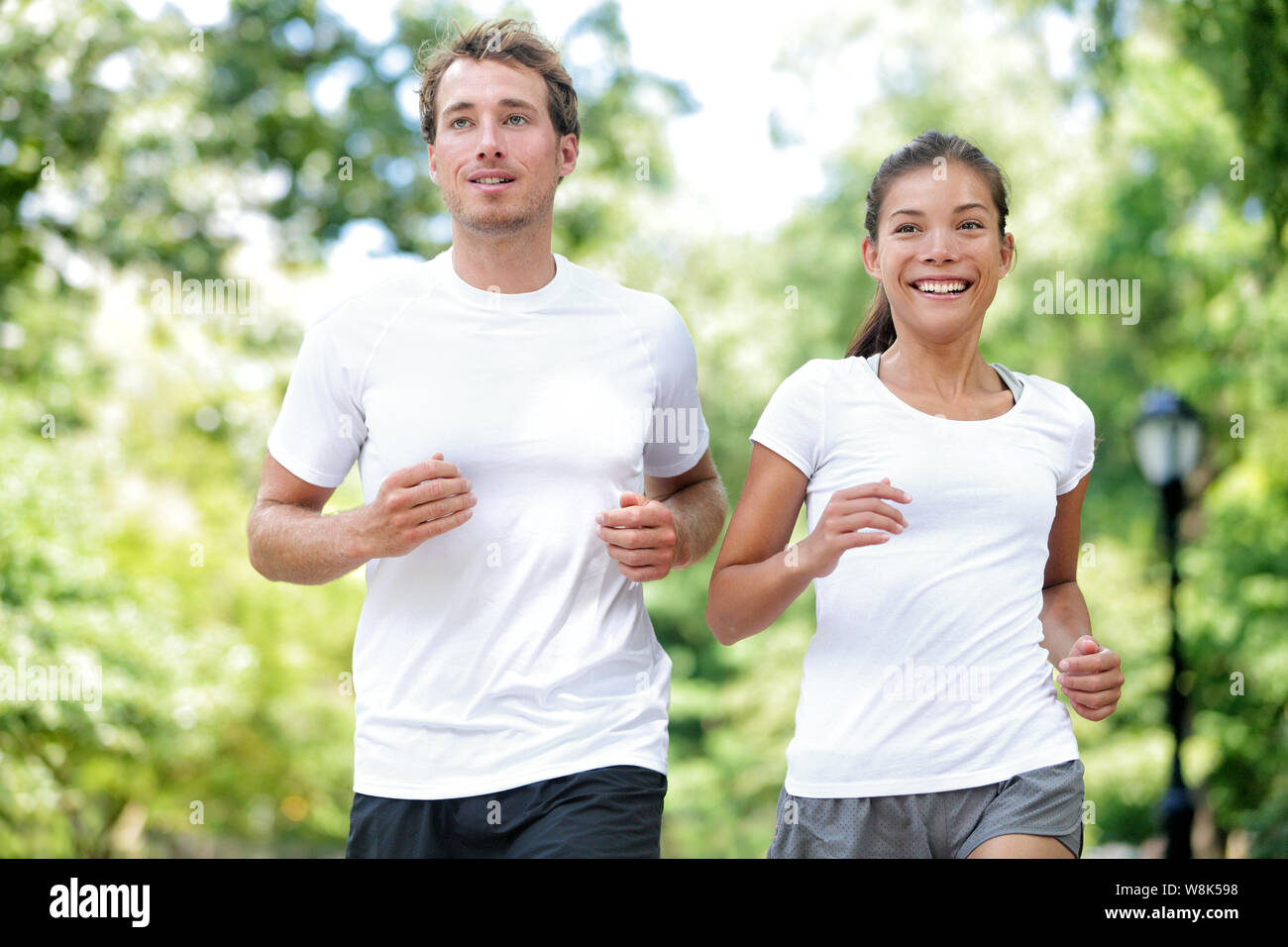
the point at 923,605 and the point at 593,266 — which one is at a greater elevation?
the point at 593,266

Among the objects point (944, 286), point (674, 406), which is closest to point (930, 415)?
point (944, 286)

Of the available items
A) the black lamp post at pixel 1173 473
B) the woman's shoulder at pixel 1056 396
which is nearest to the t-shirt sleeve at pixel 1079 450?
the woman's shoulder at pixel 1056 396

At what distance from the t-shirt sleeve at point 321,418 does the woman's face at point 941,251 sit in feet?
4.35

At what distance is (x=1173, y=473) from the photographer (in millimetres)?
9352

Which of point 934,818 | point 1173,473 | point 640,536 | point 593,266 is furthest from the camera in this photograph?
point 593,266

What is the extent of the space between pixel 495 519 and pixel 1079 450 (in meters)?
1.39

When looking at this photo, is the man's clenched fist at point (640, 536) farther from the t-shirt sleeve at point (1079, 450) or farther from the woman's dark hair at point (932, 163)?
the t-shirt sleeve at point (1079, 450)

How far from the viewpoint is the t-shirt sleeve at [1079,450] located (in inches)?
131

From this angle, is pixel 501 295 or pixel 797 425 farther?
pixel 501 295

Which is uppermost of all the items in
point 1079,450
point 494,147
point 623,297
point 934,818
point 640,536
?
point 494,147

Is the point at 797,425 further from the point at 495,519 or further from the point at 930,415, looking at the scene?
the point at 495,519
